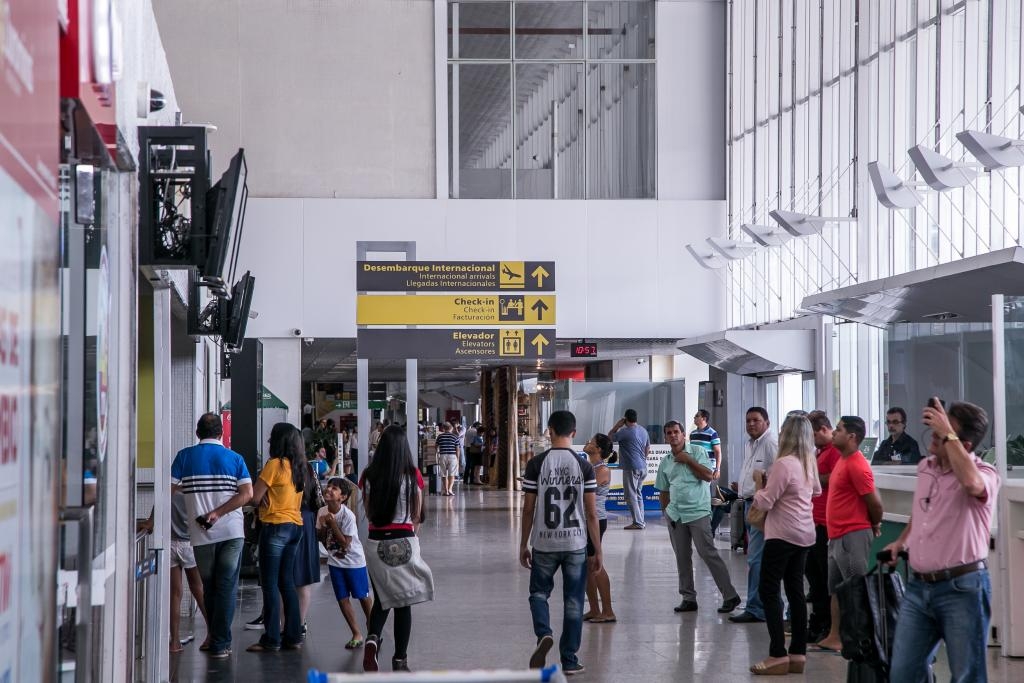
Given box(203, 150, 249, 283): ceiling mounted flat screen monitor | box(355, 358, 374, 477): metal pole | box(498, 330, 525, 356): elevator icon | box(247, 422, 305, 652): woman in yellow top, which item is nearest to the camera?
box(203, 150, 249, 283): ceiling mounted flat screen monitor

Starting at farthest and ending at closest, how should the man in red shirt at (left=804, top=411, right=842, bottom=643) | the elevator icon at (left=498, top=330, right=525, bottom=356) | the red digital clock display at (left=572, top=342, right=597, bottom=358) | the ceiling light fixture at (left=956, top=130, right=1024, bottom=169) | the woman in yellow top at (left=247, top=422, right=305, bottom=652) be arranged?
the red digital clock display at (left=572, top=342, right=597, bottom=358) → the elevator icon at (left=498, top=330, right=525, bottom=356) → the ceiling light fixture at (left=956, top=130, right=1024, bottom=169) → the man in red shirt at (left=804, top=411, right=842, bottom=643) → the woman in yellow top at (left=247, top=422, right=305, bottom=652)

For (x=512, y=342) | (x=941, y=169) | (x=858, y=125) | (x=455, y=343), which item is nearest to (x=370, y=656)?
(x=941, y=169)

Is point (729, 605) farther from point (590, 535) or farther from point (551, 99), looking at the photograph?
point (551, 99)

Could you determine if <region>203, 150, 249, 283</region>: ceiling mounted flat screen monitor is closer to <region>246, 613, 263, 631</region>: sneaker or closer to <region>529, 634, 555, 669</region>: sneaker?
<region>529, 634, 555, 669</region>: sneaker

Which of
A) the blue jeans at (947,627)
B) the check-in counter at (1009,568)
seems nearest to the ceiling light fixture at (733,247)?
the check-in counter at (1009,568)

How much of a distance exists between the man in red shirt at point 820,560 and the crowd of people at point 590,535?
12mm

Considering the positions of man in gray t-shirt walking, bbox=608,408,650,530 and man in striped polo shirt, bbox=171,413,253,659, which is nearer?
man in striped polo shirt, bbox=171,413,253,659

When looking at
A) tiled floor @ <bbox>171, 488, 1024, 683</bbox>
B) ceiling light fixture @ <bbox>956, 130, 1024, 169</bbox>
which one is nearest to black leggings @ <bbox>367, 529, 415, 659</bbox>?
tiled floor @ <bbox>171, 488, 1024, 683</bbox>

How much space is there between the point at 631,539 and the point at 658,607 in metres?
7.33

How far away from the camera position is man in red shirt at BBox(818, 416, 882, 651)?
27.4ft

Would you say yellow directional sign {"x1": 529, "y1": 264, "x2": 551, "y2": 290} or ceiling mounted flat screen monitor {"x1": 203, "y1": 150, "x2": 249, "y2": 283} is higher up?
yellow directional sign {"x1": 529, "y1": 264, "x2": 551, "y2": 290}

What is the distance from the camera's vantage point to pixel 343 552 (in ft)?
31.3

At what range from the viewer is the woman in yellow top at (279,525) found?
30.5 ft

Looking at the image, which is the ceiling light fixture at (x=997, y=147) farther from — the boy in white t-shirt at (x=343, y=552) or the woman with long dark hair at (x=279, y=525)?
the woman with long dark hair at (x=279, y=525)
